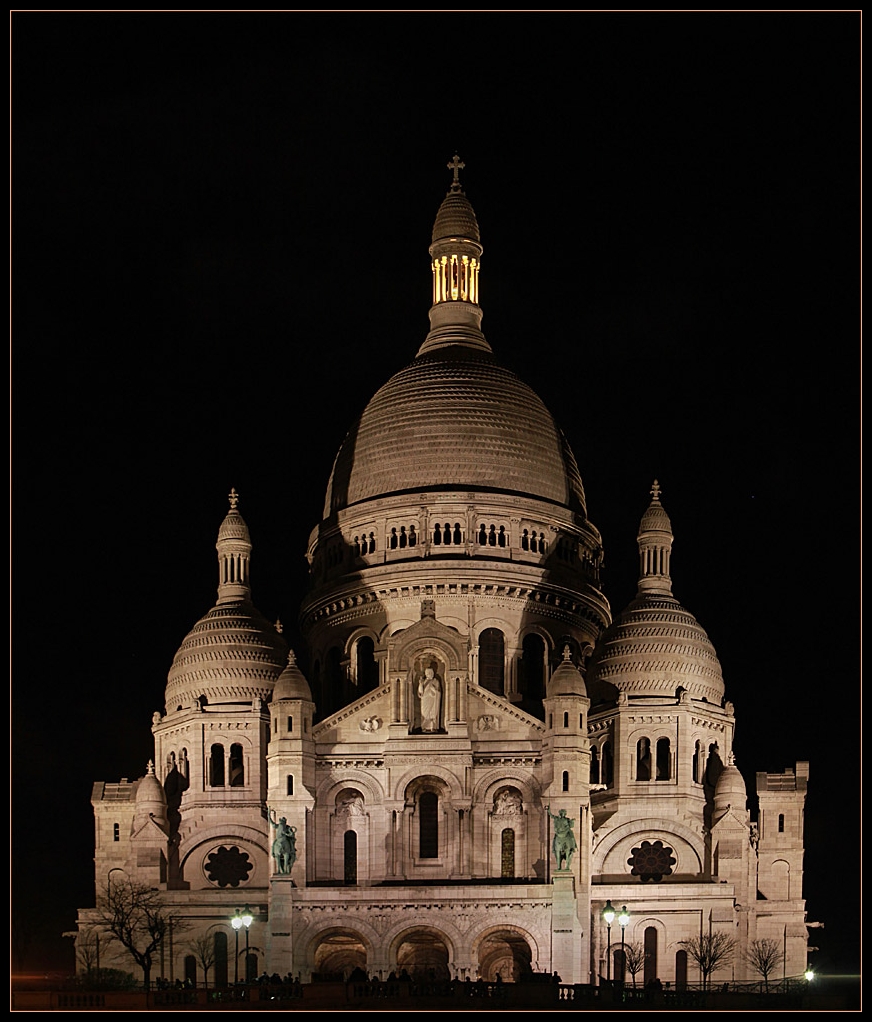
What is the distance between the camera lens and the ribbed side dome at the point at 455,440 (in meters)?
136

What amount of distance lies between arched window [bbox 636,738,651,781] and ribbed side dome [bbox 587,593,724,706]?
2137 millimetres

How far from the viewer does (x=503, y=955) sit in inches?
4626

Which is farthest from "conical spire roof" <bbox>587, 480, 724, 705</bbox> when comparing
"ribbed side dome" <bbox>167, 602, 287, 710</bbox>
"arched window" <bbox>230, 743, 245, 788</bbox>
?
"arched window" <bbox>230, 743, 245, 788</bbox>

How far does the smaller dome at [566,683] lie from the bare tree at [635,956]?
10127 millimetres

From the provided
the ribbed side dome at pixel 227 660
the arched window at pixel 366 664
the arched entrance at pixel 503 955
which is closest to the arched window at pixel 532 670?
the arched window at pixel 366 664

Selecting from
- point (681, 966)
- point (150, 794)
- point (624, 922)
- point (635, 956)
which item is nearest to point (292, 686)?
point (150, 794)

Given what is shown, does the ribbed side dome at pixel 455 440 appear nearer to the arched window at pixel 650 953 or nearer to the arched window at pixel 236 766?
the arched window at pixel 236 766

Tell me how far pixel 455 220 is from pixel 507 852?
34886 mm

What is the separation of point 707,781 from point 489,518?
16.3 meters

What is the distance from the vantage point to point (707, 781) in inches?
4973

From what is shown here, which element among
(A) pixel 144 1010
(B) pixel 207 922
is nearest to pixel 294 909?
(B) pixel 207 922

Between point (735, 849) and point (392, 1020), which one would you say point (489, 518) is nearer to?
point (735, 849)

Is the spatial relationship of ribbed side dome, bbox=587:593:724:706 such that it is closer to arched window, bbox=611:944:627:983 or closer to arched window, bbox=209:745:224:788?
arched window, bbox=611:944:627:983

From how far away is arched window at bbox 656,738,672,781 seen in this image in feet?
412
